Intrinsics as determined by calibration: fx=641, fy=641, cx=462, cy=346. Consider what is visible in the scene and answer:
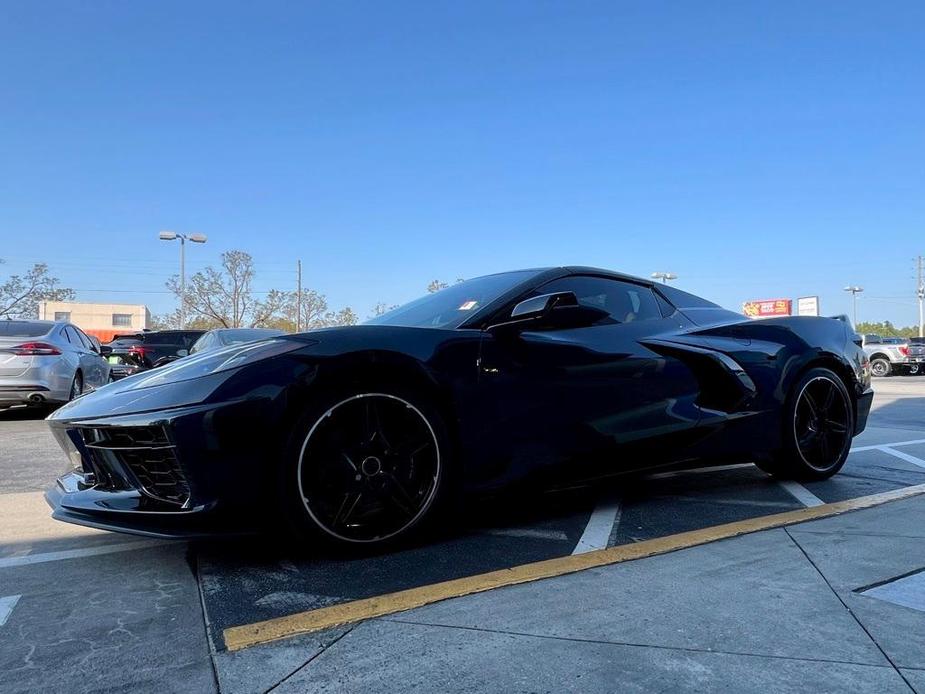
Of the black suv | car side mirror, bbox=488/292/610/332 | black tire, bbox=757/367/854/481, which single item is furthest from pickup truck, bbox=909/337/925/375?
car side mirror, bbox=488/292/610/332

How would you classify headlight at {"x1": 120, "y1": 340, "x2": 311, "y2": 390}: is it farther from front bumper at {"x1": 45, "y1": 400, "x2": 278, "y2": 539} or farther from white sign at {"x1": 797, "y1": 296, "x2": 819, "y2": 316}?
white sign at {"x1": 797, "y1": 296, "x2": 819, "y2": 316}

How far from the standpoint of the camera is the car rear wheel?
2.50 meters

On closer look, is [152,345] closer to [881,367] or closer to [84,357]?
[84,357]

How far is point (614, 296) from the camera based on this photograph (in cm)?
358

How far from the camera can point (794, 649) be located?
1.83m

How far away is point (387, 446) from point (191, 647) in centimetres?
104

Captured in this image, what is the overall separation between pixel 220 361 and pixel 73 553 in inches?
44.9

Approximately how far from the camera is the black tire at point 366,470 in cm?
248

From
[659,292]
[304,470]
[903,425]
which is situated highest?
[659,292]

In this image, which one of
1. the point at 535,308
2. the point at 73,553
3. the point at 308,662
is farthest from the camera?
the point at 535,308

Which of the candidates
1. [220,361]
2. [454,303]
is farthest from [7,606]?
[454,303]

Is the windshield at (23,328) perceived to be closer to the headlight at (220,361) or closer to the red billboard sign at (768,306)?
the headlight at (220,361)

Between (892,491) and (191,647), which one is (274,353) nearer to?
(191,647)

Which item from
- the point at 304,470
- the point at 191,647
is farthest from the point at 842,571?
the point at 191,647
